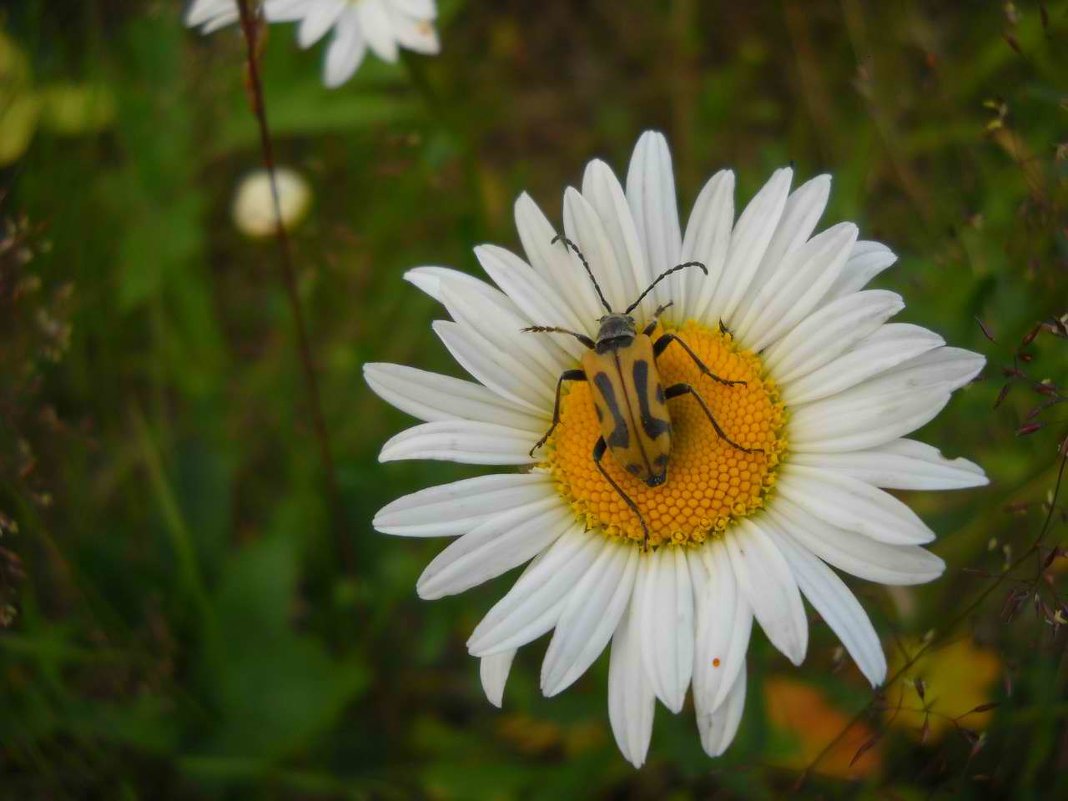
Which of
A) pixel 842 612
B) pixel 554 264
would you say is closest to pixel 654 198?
pixel 554 264

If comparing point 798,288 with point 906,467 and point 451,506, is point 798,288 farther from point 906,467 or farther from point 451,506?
point 451,506

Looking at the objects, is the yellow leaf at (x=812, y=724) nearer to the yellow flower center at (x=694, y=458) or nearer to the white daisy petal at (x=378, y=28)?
the yellow flower center at (x=694, y=458)

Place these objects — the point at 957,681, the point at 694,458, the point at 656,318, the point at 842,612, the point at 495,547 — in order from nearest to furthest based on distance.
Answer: the point at 842,612 < the point at 495,547 < the point at 694,458 < the point at 656,318 < the point at 957,681

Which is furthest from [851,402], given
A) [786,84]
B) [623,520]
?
[786,84]

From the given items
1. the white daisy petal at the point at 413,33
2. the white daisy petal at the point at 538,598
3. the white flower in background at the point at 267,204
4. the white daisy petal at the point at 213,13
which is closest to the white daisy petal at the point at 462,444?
the white daisy petal at the point at 538,598

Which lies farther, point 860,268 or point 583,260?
point 583,260

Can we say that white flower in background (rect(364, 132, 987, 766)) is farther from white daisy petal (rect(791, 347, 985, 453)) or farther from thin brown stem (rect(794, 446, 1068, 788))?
thin brown stem (rect(794, 446, 1068, 788))

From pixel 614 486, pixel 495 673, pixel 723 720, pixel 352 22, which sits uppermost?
pixel 352 22
